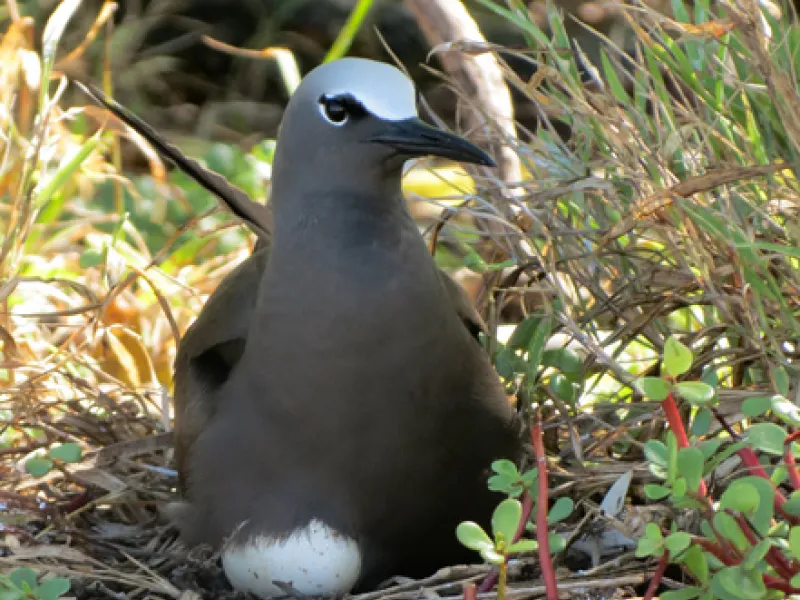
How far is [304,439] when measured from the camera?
2.67 m

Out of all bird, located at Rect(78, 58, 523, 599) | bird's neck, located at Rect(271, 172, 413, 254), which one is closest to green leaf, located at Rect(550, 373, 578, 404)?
bird, located at Rect(78, 58, 523, 599)

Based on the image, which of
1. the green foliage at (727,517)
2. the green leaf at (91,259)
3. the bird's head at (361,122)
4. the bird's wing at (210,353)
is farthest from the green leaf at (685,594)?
the green leaf at (91,259)

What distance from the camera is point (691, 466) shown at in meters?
1.89

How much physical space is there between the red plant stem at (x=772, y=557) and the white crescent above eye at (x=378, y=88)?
42.8 inches

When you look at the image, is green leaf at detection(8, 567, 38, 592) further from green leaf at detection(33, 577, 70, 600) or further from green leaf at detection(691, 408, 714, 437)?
green leaf at detection(691, 408, 714, 437)

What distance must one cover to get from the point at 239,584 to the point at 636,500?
0.80 m

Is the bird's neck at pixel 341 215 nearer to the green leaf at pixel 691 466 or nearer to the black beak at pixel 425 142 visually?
the black beak at pixel 425 142

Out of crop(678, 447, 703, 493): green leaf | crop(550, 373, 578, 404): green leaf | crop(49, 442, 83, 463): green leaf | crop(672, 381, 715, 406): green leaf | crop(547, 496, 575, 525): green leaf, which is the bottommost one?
crop(550, 373, 578, 404): green leaf

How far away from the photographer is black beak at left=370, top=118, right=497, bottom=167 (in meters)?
2.61

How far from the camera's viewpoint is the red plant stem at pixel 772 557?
1933 mm

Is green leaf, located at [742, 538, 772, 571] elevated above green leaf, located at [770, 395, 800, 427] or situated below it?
below

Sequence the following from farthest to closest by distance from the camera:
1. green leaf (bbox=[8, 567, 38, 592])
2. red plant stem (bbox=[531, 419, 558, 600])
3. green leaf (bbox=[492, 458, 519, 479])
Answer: green leaf (bbox=[8, 567, 38, 592])
green leaf (bbox=[492, 458, 519, 479])
red plant stem (bbox=[531, 419, 558, 600])

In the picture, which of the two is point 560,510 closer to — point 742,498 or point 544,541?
point 544,541

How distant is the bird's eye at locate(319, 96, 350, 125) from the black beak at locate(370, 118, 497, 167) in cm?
8
